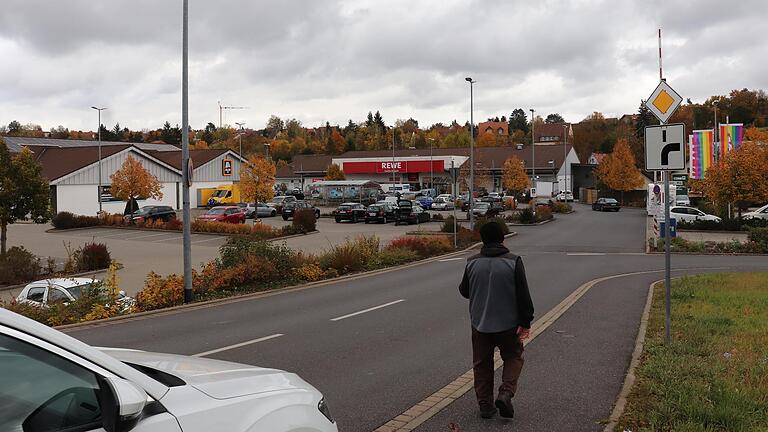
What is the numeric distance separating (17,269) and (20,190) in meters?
4.19

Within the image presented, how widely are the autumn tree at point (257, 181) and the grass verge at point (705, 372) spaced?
1513 inches

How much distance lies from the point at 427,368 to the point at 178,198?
65.0m

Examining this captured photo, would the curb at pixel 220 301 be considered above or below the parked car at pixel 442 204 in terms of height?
below

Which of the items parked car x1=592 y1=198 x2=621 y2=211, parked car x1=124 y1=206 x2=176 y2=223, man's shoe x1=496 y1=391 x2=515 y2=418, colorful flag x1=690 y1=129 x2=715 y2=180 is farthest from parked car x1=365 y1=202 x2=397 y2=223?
man's shoe x1=496 y1=391 x2=515 y2=418

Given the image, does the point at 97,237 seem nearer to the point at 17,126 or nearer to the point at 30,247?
the point at 30,247

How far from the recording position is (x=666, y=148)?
8273 millimetres

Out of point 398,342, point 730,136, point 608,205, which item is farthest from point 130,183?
point 608,205

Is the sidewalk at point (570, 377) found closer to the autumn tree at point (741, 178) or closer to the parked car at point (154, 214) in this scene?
the autumn tree at point (741, 178)

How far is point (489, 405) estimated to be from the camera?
6.21m

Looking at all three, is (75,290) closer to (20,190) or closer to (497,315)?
(497,315)

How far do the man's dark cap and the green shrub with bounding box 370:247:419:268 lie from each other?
15.6 meters

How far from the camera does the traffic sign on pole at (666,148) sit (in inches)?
320

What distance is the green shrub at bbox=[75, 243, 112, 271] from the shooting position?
83.0 ft

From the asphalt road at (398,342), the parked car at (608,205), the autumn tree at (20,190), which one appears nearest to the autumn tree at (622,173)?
the parked car at (608,205)
